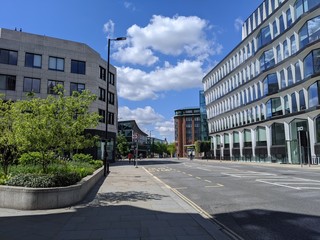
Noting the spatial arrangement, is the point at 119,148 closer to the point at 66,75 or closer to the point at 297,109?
the point at 66,75

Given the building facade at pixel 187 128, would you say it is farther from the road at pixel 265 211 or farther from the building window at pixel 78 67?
the road at pixel 265 211

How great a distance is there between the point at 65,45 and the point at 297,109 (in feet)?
108

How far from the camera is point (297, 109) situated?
136ft

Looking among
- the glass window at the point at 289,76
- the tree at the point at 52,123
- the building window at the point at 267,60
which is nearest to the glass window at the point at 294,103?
the glass window at the point at 289,76

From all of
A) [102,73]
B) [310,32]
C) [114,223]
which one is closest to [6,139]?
[114,223]

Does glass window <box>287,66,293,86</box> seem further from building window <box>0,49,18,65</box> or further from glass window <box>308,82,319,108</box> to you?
building window <box>0,49,18,65</box>

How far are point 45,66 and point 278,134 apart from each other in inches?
1361

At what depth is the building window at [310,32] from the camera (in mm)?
36125

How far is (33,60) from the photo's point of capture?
42250 mm

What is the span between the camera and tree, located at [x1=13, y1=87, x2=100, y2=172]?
424 inches

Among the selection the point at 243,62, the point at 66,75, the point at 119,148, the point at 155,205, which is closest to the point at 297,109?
the point at 243,62

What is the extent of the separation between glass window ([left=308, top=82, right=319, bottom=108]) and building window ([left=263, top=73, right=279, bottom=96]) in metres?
8.95

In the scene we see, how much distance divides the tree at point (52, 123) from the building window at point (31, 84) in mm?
31376

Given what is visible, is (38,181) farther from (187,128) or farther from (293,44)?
(187,128)
